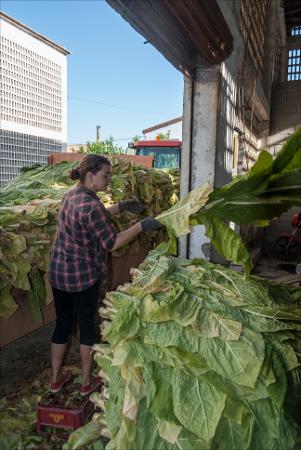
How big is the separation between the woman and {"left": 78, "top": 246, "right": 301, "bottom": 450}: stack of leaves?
1.36 meters

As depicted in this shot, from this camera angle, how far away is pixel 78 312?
11.7 feet

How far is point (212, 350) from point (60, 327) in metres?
2.26

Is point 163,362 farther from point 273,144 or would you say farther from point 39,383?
point 273,144

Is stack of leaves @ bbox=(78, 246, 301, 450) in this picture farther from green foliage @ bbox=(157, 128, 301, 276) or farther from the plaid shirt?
the plaid shirt

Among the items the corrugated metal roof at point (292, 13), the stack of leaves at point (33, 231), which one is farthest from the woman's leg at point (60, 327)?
the corrugated metal roof at point (292, 13)

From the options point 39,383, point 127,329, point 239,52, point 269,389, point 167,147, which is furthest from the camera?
point 167,147

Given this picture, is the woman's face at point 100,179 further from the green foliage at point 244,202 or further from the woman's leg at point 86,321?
the green foliage at point 244,202

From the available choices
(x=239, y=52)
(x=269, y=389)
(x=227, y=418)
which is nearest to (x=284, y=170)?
(x=269, y=389)

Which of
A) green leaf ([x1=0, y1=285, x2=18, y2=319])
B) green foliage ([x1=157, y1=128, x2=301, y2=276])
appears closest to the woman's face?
green leaf ([x1=0, y1=285, x2=18, y2=319])

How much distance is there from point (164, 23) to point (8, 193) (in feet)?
11.6

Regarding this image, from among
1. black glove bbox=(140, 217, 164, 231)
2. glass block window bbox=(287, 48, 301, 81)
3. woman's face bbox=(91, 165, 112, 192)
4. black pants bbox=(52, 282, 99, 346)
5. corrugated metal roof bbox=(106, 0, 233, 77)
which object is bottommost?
black pants bbox=(52, 282, 99, 346)

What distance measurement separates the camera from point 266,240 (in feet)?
32.9

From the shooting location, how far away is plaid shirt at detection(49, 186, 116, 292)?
329cm

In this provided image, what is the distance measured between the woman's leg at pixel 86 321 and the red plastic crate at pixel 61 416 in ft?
1.19
